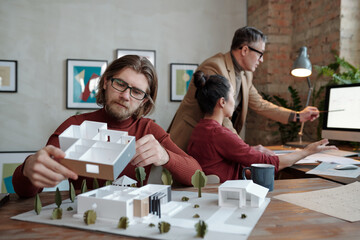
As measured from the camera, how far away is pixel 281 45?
4023 millimetres

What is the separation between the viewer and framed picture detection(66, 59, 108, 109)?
13.4ft

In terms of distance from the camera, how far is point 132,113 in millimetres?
1688

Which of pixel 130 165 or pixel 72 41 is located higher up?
pixel 72 41

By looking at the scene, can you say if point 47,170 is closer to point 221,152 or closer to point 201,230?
point 201,230

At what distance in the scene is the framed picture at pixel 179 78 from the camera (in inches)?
170

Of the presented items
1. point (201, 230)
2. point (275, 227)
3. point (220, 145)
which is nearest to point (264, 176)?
point (275, 227)

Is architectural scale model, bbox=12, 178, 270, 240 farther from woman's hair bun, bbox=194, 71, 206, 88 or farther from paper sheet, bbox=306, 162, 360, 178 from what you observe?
woman's hair bun, bbox=194, 71, 206, 88

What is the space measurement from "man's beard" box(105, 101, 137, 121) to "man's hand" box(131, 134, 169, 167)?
42 centimetres

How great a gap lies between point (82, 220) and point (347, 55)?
9.92ft

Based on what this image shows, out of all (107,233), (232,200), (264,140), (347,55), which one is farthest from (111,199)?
(264,140)

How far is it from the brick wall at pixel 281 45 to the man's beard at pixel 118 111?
248cm

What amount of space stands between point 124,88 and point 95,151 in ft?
2.54

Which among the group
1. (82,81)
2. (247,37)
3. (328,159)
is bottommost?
(328,159)

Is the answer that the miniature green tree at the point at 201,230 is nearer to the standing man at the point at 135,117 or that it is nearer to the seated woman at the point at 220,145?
the standing man at the point at 135,117
